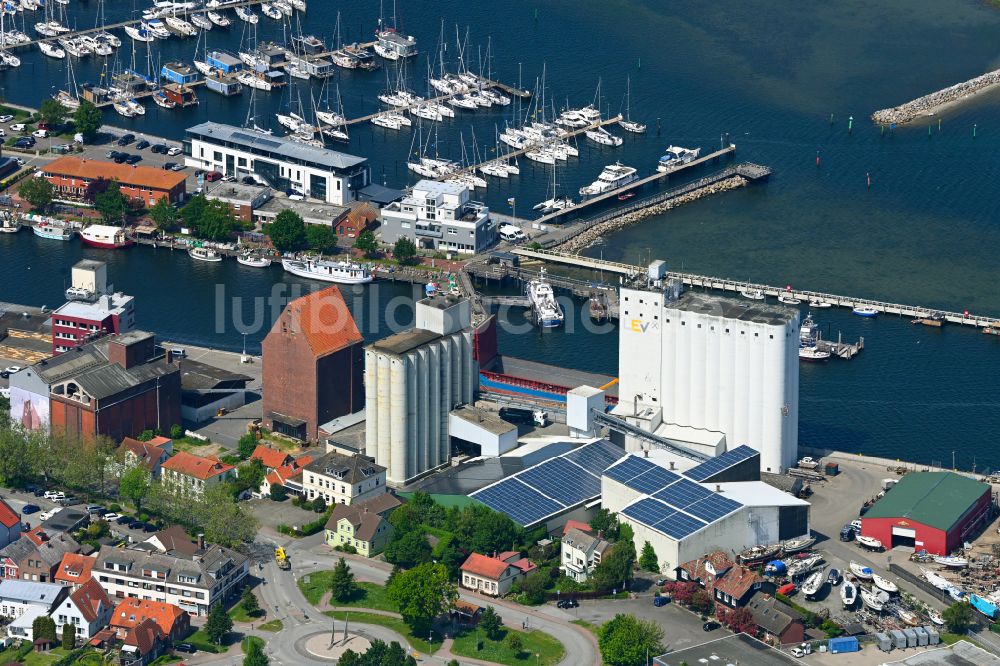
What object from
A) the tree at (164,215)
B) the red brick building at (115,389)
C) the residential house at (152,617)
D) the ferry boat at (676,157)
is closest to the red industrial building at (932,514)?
the residential house at (152,617)

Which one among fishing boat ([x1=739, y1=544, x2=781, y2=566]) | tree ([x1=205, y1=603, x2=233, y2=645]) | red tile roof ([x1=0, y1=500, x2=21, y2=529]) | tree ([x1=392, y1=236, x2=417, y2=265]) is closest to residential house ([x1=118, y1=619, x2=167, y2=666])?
tree ([x1=205, y1=603, x2=233, y2=645])

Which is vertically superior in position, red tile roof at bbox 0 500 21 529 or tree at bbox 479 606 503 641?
red tile roof at bbox 0 500 21 529

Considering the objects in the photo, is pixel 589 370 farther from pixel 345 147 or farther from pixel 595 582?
pixel 345 147

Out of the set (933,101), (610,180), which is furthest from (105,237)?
(933,101)

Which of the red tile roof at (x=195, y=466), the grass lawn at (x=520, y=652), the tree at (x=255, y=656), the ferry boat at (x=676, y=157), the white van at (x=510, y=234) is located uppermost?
the ferry boat at (x=676, y=157)

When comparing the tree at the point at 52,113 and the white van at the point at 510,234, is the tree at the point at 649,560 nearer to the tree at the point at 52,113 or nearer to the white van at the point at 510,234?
the white van at the point at 510,234

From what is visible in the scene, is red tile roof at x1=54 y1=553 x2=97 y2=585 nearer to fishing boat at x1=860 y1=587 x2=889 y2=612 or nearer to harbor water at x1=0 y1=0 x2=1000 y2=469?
harbor water at x1=0 y1=0 x2=1000 y2=469

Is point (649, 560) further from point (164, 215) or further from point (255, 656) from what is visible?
point (164, 215)
